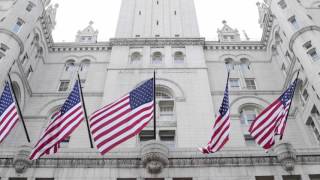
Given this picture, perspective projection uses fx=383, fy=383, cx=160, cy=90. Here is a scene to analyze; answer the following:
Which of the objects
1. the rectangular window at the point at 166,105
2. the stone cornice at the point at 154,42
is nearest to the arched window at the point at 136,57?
the stone cornice at the point at 154,42

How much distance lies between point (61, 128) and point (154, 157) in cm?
586

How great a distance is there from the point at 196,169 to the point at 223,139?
2596 millimetres

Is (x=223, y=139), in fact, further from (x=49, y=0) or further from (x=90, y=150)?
(x=49, y=0)

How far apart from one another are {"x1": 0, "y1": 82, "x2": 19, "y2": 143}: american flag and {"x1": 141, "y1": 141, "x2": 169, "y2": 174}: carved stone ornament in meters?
8.44

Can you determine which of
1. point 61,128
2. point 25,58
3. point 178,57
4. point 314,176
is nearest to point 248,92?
point 178,57

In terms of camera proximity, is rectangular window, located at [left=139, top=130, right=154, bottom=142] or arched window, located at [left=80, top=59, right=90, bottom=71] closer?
rectangular window, located at [left=139, top=130, right=154, bottom=142]

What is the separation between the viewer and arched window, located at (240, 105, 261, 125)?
3694 centimetres

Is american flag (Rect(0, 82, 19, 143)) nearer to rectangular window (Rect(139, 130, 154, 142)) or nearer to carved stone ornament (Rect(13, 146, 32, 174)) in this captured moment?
carved stone ornament (Rect(13, 146, 32, 174))

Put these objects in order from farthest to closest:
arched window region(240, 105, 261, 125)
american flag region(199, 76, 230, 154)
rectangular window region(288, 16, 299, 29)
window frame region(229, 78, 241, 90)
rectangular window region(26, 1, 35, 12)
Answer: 1. window frame region(229, 78, 241, 90)
2. rectangular window region(26, 1, 35, 12)
3. rectangular window region(288, 16, 299, 29)
4. arched window region(240, 105, 261, 125)
5. american flag region(199, 76, 230, 154)

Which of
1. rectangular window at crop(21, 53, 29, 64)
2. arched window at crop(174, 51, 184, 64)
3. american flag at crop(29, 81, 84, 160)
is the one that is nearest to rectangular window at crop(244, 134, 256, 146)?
arched window at crop(174, 51, 184, 64)

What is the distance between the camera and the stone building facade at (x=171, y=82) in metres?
23.7

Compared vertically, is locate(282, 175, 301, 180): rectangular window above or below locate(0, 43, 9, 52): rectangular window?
below

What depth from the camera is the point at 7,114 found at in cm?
2408

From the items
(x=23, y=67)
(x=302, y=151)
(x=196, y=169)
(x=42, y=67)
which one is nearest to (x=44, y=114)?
(x=23, y=67)
